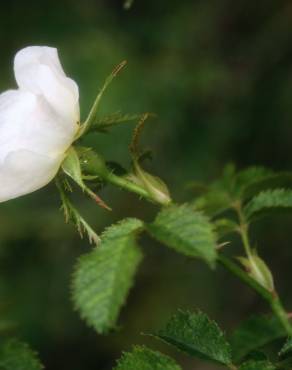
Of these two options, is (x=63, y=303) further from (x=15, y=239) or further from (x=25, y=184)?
(x=25, y=184)

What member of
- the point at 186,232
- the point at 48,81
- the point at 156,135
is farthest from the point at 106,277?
the point at 156,135

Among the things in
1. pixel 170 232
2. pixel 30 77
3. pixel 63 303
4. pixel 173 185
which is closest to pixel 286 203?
pixel 170 232

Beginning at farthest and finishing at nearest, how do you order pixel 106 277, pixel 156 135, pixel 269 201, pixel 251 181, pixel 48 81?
pixel 156 135 → pixel 251 181 → pixel 269 201 → pixel 48 81 → pixel 106 277

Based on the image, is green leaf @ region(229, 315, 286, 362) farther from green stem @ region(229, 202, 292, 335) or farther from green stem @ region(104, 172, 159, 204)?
green stem @ region(104, 172, 159, 204)

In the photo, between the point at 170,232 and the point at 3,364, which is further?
the point at 3,364

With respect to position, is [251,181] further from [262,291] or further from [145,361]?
[145,361]
